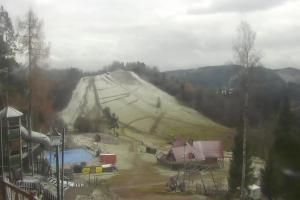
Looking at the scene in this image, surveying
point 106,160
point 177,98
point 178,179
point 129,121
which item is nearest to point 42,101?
point 106,160

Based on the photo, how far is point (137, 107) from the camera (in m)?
83.0

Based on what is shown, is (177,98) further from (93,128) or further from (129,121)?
(93,128)

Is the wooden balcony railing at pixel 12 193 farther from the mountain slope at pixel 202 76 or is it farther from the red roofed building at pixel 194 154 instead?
the mountain slope at pixel 202 76

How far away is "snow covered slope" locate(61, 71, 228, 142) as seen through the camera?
243ft

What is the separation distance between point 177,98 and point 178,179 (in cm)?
5593

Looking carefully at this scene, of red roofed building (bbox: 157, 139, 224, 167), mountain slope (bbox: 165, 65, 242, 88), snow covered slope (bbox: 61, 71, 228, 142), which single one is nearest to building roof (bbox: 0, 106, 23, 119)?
red roofed building (bbox: 157, 139, 224, 167)

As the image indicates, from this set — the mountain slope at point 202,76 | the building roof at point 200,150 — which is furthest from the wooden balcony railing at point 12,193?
the mountain slope at point 202,76

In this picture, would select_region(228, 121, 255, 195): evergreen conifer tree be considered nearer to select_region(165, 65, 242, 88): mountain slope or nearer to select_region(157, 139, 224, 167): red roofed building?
select_region(157, 139, 224, 167): red roofed building

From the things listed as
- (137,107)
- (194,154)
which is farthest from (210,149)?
(137,107)

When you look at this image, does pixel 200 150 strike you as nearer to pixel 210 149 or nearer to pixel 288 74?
pixel 210 149

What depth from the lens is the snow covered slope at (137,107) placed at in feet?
243

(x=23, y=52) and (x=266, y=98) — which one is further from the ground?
(x=23, y=52)

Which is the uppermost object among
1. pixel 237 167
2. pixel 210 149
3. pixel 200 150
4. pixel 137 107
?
pixel 237 167

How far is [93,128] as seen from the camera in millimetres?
67875
